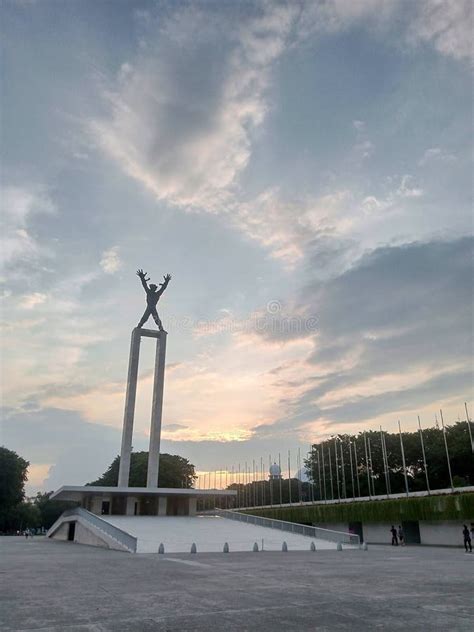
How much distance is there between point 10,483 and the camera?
7106 centimetres

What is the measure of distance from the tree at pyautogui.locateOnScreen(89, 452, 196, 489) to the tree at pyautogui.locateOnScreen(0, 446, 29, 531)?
17.2 m

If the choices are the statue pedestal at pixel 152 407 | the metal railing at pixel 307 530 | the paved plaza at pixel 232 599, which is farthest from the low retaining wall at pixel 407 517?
the paved plaza at pixel 232 599

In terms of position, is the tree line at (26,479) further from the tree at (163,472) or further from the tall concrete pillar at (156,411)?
the tall concrete pillar at (156,411)

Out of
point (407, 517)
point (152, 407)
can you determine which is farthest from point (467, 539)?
point (152, 407)

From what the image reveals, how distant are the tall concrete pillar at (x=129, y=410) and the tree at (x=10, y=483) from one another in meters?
26.4

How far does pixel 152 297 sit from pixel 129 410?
551 inches

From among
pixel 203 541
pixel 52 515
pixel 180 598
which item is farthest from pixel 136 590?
pixel 52 515

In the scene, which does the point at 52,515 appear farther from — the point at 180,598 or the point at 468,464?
the point at 180,598

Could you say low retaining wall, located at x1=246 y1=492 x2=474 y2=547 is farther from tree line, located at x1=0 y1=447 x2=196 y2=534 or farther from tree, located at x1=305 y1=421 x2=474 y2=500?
tree line, located at x1=0 y1=447 x2=196 y2=534

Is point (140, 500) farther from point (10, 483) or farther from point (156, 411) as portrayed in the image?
point (10, 483)

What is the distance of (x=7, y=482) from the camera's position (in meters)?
70.4

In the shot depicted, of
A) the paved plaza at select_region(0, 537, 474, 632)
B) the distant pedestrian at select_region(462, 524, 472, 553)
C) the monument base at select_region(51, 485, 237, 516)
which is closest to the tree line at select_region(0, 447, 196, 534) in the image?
the monument base at select_region(51, 485, 237, 516)

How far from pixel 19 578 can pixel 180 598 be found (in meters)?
6.35

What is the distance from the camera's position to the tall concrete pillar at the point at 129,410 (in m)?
52.1
